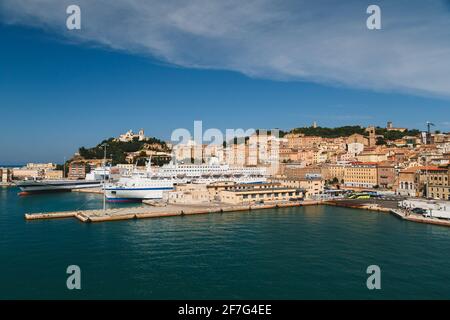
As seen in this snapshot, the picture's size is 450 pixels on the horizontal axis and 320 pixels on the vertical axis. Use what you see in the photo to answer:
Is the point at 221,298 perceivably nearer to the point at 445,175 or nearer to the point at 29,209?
the point at 29,209

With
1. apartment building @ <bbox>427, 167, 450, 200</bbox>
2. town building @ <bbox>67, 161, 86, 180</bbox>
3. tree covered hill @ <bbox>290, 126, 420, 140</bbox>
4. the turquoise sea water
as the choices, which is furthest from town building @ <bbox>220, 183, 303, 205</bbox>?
tree covered hill @ <bbox>290, 126, 420, 140</bbox>

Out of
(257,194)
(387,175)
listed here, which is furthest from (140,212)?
(387,175)

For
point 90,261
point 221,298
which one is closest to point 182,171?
point 90,261

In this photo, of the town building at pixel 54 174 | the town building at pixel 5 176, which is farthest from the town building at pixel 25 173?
the town building at pixel 5 176

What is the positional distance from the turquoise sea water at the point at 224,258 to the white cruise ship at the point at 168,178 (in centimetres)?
669

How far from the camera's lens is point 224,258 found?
877 centimetres

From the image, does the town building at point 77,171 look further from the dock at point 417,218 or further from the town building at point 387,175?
the dock at point 417,218

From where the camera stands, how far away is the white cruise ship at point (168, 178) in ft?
67.8

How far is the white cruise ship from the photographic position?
20672mm
